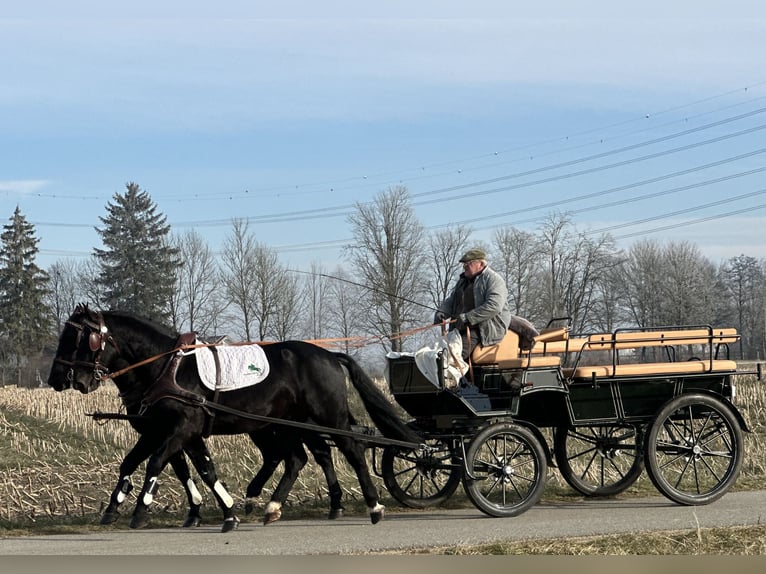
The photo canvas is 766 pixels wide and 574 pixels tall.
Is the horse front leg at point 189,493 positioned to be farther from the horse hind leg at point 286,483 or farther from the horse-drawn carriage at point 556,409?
the horse-drawn carriage at point 556,409

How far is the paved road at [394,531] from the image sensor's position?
887cm

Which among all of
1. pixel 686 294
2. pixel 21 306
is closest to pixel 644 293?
pixel 686 294

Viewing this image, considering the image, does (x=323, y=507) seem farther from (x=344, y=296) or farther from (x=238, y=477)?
(x=344, y=296)

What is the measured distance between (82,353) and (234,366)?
1.51 metres

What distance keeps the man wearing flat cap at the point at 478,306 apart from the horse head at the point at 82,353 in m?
3.60

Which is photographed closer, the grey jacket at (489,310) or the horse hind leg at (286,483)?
the horse hind leg at (286,483)

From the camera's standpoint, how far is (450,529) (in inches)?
384

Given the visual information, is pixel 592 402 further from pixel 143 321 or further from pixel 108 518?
pixel 108 518

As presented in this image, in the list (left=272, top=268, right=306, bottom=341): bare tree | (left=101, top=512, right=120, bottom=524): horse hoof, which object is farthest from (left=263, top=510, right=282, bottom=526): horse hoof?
(left=272, top=268, right=306, bottom=341): bare tree

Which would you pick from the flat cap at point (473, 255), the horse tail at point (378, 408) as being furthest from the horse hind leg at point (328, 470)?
the flat cap at point (473, 255)

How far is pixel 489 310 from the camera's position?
10.9m

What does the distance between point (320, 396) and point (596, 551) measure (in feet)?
12.1

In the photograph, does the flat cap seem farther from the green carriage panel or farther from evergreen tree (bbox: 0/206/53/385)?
evergreen tree (bbox: 0/206/53/385)

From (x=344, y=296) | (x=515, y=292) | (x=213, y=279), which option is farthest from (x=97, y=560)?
(x=344, y=296)
